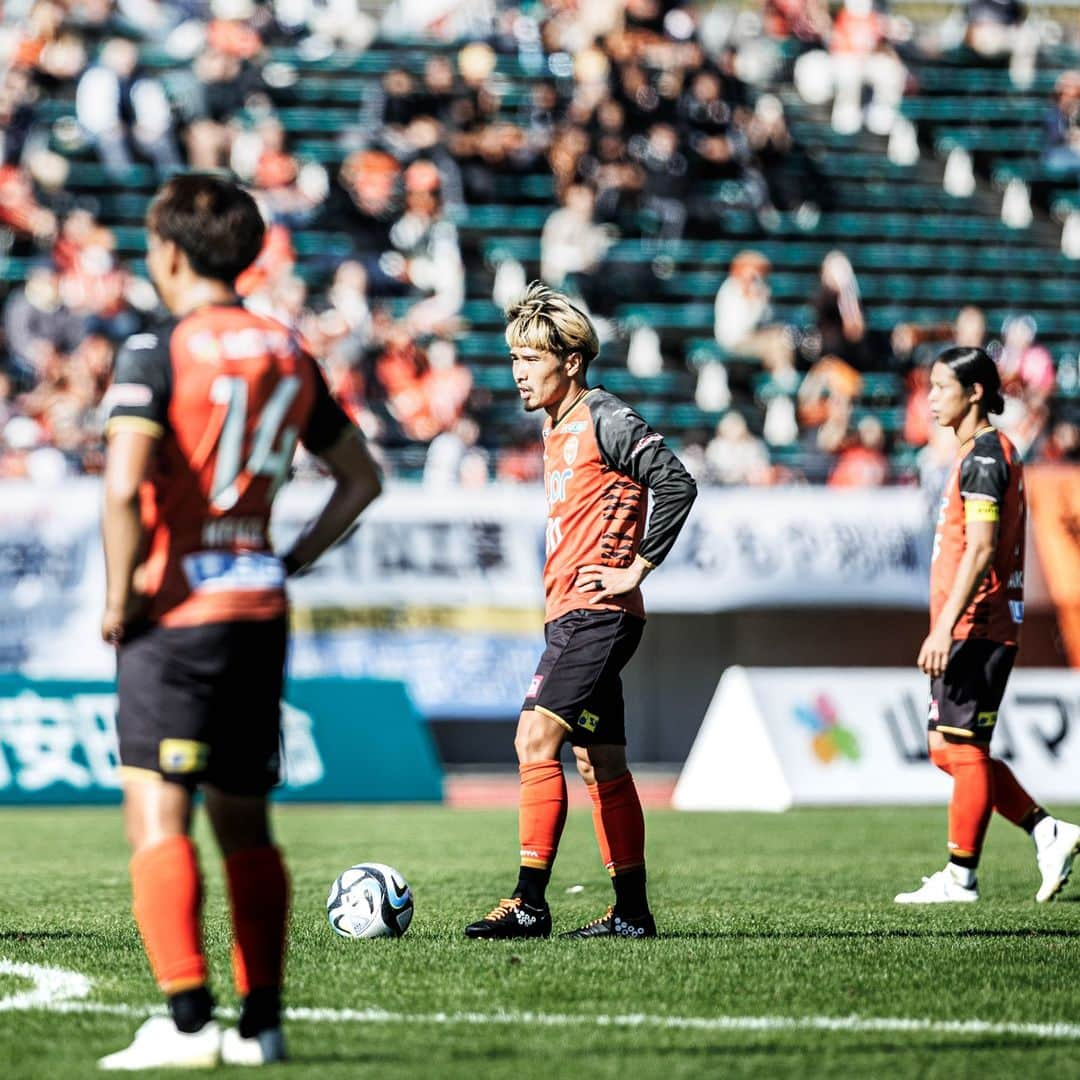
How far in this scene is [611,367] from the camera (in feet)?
74.9

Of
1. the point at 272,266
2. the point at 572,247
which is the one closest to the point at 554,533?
the point at 272,266

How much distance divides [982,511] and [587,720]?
7.36ft

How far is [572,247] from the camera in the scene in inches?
917

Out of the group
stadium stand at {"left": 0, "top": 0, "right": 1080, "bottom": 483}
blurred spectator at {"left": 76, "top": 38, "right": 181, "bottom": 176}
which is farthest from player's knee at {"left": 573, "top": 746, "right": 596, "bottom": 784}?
blurred spectator at {"left": 76, "top": 38, "right": 181, "bottom": 176}

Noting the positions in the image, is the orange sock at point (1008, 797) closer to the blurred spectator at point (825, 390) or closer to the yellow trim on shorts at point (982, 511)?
the yellow trim on shorts at point (982, 511)

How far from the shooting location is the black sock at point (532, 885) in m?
7.44

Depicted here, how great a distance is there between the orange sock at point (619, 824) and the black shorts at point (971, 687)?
6.48ft

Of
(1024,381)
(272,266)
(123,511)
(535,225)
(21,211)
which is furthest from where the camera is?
(535,225)

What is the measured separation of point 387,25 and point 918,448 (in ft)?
32.0

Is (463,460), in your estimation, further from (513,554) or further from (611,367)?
(611,367)

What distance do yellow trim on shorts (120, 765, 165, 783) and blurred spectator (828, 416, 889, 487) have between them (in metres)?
15.6

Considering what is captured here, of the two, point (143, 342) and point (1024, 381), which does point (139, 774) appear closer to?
point (143, 342)

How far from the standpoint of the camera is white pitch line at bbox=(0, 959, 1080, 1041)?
209 inches

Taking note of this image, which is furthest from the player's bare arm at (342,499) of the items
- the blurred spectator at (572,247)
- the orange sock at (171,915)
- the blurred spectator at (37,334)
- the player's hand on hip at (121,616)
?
the blurred spectator at (572,247)
